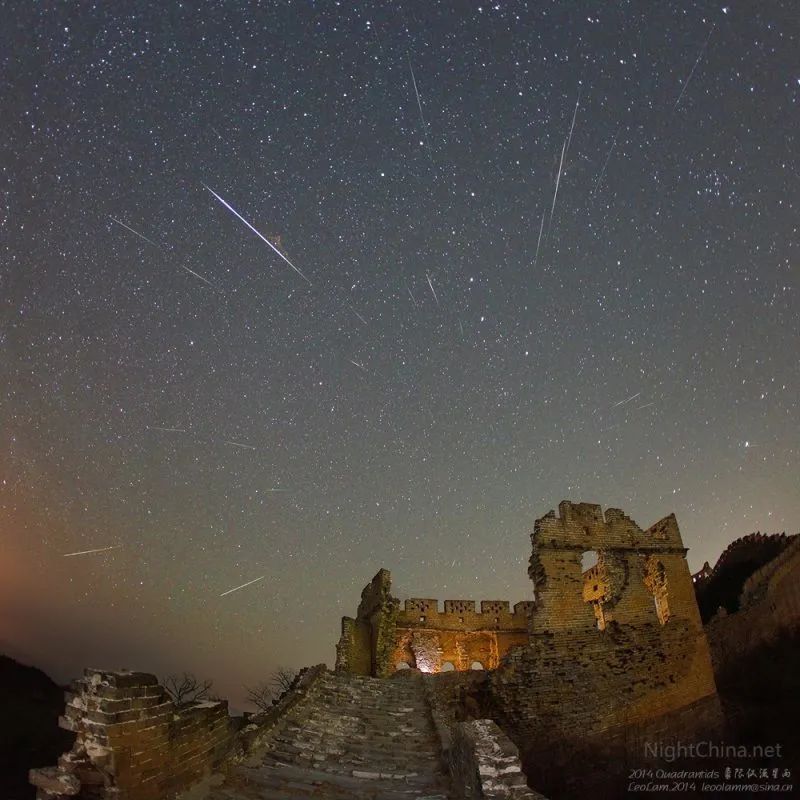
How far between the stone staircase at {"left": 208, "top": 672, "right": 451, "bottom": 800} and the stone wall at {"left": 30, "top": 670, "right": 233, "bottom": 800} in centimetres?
64

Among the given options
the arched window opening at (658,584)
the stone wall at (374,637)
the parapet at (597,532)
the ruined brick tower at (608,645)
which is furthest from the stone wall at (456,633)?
the parapet at (597,532)

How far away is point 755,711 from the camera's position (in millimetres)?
17641

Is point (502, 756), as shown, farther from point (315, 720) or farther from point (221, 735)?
point (315, 720)

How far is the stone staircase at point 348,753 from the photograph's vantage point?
6926 mm

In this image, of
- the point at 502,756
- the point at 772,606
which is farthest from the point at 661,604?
the point at 502,756

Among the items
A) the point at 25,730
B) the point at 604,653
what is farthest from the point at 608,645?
the point at 25,730

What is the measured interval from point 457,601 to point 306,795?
75.4 ft

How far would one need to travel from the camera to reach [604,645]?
1631 cm

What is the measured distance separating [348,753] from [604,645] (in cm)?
1057

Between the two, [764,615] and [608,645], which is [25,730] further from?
[764,615]

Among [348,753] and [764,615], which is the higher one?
[764,615]

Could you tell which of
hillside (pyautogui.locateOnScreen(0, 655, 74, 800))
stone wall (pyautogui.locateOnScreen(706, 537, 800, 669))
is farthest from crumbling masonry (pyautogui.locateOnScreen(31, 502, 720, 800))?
hillside (pyautogui.locateOnScreen(0, 655, 74, 800))

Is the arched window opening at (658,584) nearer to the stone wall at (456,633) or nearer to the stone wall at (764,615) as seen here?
the stone wall at (764,615)

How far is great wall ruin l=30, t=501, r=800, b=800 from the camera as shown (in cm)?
617
